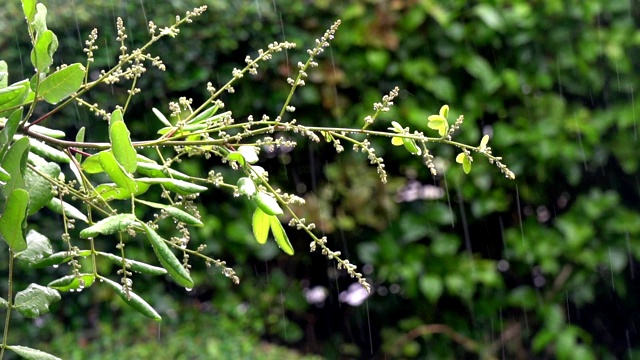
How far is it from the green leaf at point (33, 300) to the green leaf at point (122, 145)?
195 millimetres

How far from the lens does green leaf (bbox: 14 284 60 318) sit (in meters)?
0.86

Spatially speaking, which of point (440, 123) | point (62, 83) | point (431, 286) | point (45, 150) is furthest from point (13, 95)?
point (431, 286)

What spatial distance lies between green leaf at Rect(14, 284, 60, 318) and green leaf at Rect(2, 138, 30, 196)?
0.15m

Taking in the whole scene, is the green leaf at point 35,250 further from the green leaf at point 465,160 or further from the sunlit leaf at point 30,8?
the green leaf at point 465,160

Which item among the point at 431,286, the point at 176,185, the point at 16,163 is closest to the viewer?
the point at 16,163

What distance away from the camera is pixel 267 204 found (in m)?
0.82

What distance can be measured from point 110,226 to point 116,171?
0.05 m

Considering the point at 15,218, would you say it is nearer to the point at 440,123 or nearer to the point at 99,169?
the point at 99,169

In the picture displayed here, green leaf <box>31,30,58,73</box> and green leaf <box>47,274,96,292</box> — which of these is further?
green leaf <box>47,274,96,292</box>

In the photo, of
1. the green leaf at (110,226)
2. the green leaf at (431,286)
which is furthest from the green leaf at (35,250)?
the green leaf at (431,286)

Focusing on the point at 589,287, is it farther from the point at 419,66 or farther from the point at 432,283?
the point at 419,66

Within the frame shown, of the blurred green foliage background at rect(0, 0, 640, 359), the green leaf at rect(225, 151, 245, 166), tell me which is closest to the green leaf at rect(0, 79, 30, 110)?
the green leaf at rect(225, 151, 245, 166)

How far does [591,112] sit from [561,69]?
219mm

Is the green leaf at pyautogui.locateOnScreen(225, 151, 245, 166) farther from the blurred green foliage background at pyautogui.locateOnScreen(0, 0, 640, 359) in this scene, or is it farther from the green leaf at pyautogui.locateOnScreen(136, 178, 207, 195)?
the blurred green foliage background at pyautogui.locateOnScreen(0, 0, 640, 359)
